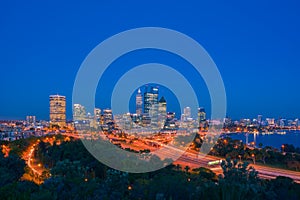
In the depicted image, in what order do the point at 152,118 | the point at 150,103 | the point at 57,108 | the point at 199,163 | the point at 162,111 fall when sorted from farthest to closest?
the point at 57,108
the point at 150,103
the point at 162,111
the point at 152,118
the point at 199,163

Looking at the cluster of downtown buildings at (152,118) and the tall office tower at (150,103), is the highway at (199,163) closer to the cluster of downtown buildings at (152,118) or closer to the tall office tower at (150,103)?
the cluster of downtown buildings at (152,118)

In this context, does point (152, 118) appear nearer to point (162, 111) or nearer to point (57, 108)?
point (162, 111)

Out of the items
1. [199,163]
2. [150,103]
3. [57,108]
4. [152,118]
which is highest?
[57,108]

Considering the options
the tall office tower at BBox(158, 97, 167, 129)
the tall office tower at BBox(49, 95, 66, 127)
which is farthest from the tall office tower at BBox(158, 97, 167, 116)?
the tall office tower at BBox(49, 95, 66, 127)

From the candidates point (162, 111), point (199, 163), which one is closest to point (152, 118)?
point (162, 111)

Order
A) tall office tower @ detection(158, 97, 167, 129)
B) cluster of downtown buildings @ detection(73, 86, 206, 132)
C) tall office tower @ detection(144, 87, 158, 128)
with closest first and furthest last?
1. cluster of downtown buildings @ detection(73, 86, 206, 132)
2. tall office tower @ detection(158, 97, 167, 129)
3. tall office tower @ detection(144, 87, 158, 128)

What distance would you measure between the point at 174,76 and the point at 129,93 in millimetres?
1200

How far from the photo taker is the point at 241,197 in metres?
4.46

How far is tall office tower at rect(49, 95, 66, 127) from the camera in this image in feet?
251

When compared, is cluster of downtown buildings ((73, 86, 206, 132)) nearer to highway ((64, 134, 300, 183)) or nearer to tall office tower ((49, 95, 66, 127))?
highway ((64, 134, 300, 183))

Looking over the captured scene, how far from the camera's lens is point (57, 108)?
78375mm

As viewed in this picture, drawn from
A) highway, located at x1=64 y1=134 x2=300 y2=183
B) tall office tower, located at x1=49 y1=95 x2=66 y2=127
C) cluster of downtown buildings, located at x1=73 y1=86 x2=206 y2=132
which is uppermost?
tall office tower, located at x1=49 y1=95 x2=66 y2=127

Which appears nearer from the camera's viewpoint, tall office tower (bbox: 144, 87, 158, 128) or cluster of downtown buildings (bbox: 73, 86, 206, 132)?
cluster of downtown buildings (bbox: 73, 86, 206, 132)

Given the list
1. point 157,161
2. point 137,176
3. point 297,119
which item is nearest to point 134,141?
point 157,161
